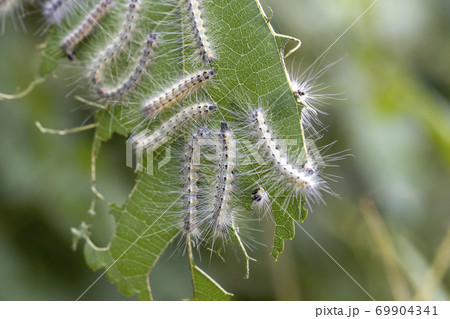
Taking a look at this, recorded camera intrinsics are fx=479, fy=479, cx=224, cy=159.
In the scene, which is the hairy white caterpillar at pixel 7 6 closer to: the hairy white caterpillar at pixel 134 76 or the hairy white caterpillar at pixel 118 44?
the hairy white caterpillar at pixel 118 44

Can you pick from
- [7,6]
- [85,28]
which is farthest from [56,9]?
[7,6]

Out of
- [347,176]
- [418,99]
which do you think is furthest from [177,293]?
[418,99]

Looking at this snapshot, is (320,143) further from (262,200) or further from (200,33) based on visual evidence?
(200,33)

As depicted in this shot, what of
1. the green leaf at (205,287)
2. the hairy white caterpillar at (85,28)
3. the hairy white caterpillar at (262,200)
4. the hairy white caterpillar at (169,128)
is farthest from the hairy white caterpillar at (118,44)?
the green leaf at (205,287)

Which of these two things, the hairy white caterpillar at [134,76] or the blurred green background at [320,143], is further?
the blurred green background at [320,143]

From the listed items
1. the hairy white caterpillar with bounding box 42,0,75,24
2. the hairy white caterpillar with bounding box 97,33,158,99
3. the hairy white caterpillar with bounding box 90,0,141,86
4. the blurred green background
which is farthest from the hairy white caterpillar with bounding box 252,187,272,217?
the hairy white caterpillar with bounding box 42,0,75,24

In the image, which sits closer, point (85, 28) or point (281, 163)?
point (281, 163)
